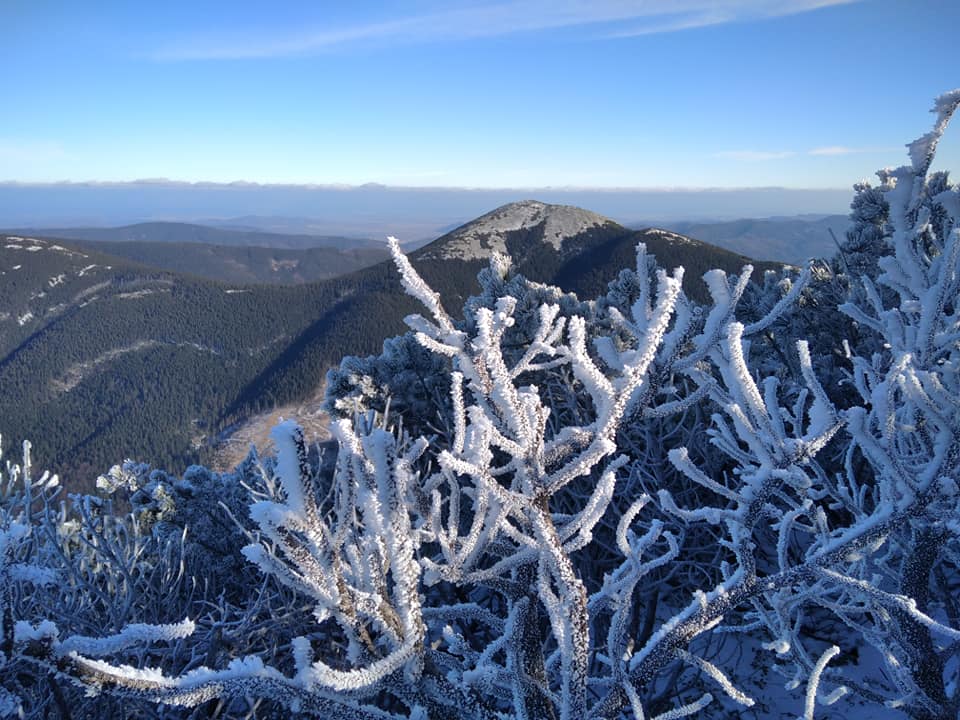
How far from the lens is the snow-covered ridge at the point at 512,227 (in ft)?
419

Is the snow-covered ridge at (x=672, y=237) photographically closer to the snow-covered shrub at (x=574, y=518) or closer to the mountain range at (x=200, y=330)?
the mountain range at (x=200, y=330)

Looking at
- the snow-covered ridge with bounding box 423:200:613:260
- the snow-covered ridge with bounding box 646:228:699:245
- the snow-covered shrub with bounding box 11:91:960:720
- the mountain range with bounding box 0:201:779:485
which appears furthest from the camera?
the snow-covered ridge with bounding box 423:200:613:260

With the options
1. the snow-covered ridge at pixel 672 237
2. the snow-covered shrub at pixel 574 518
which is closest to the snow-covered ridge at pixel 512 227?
the snow-covered ridge at pixel 672 237

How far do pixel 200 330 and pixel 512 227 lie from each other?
8917cm

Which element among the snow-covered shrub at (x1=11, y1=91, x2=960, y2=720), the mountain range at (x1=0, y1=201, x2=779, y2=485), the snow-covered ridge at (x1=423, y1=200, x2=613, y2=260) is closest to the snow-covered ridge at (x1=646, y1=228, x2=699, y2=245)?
the mountain range at (x1=0, y1=201, x2=779, y2=485)

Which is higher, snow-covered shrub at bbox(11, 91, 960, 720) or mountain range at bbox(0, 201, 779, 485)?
snow-covered shrub at bbox(11, 91, 960, 720)

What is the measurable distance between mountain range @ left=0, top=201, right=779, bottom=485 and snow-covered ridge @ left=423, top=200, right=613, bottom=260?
1.34ft

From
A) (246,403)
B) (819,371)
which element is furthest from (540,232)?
(819,371)

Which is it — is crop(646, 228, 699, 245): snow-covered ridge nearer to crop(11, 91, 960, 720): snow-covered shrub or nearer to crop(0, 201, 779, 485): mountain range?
crop(0, 201, 779, 485): mountain range

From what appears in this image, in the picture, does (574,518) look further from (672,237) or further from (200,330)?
(200,330)

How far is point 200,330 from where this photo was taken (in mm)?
154375

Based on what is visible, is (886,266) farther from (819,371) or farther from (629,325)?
(819,371)

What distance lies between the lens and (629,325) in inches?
96.3

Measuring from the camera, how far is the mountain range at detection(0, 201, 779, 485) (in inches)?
4459
